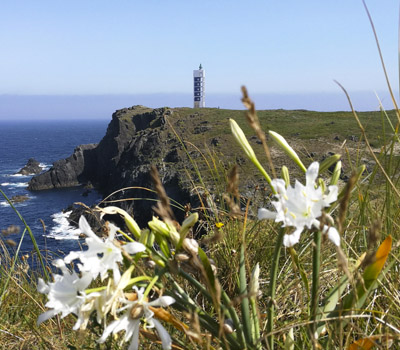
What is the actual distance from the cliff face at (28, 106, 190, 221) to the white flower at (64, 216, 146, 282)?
2404 cm

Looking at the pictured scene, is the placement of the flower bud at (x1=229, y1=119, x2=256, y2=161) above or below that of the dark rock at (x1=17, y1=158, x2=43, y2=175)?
above

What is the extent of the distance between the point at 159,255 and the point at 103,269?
17 centimetres

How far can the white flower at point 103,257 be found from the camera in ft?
2.86

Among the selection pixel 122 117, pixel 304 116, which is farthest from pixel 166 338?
pixel 122 117

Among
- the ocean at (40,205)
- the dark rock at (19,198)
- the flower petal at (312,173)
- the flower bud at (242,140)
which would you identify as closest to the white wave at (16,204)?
the ocean at (40,205)

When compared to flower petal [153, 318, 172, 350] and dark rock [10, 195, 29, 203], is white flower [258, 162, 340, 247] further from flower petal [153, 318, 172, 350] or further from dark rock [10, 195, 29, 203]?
dark rock [10, 195, 29, 203]

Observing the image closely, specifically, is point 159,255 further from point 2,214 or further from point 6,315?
point 2,214

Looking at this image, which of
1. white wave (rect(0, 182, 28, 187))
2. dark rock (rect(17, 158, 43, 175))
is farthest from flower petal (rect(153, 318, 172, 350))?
dark rock (rect(17, 158, 43, 175))

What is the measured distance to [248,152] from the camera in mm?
1110

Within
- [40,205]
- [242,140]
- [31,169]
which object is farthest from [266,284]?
[31,169]

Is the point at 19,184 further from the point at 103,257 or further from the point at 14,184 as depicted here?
the point at 103,257

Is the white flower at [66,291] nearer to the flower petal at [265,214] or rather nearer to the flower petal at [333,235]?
the flower petal at [265,214]

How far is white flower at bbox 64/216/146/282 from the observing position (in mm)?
871

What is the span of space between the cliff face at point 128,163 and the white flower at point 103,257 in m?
24.0
